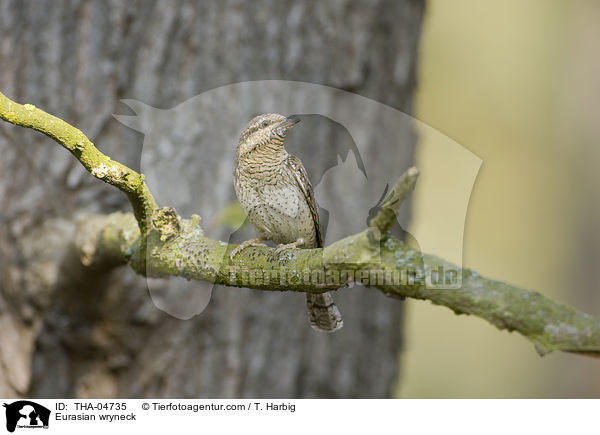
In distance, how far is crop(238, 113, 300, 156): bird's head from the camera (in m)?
2.00

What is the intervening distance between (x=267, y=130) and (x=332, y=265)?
2.56ft

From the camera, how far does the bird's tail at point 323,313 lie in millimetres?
1960

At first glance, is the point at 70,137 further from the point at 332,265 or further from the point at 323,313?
the point at 323,313

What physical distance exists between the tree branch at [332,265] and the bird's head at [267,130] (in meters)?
0.42

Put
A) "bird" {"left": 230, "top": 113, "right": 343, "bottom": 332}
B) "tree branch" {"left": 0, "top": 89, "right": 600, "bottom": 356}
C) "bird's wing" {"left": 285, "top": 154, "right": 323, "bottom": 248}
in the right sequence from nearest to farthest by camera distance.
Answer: "tree branch" {"left": 0, "top": 89, "right": 600, "bottom": 356}
"bird" {"left": 230, "top": 113, "right": 343, "bottom": 332}
"bird's wing" {"left": 285, "top": 154, "right": 323, "bottom": 248}

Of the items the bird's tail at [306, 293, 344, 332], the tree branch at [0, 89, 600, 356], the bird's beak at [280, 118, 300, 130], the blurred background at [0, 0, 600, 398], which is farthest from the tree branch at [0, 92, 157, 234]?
the blurred background at [0, 0, 600, 398]

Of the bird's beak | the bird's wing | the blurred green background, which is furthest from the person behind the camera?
the blurred green background

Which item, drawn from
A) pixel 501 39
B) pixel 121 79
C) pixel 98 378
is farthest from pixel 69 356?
pixel 501 39

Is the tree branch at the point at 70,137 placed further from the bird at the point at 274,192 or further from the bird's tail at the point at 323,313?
the bird's tail at the point at 323,313
